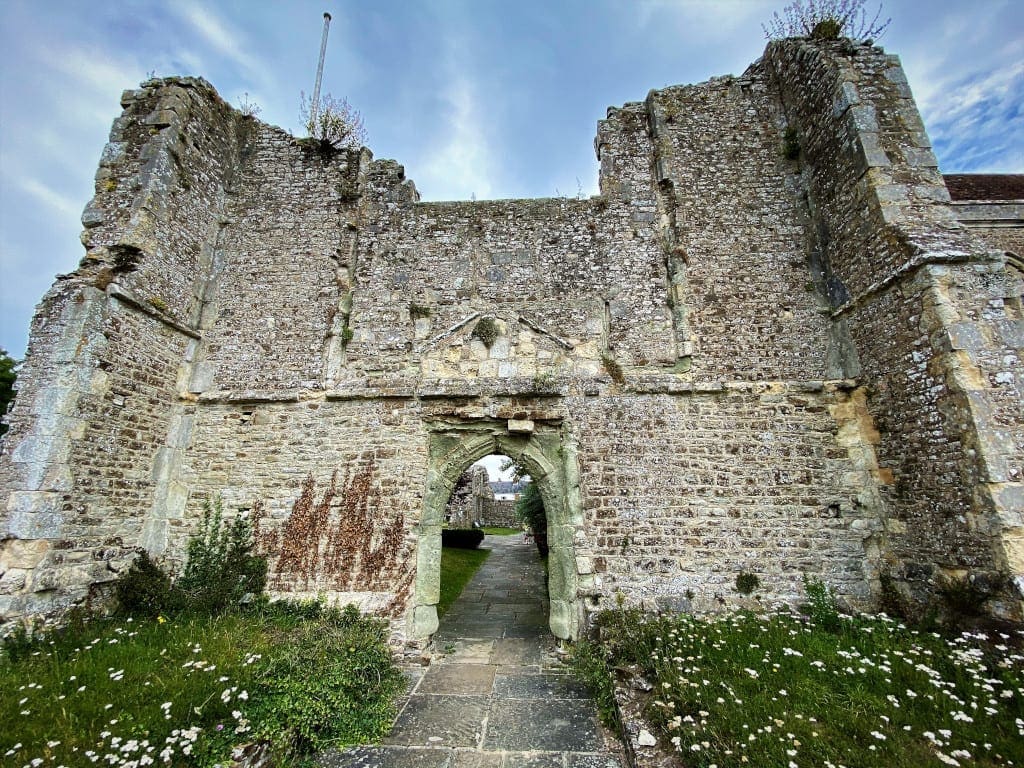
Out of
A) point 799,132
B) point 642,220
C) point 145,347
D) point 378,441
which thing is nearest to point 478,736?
point 378,441

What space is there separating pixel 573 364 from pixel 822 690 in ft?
14.6

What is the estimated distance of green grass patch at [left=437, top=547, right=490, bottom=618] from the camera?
28.1 feet

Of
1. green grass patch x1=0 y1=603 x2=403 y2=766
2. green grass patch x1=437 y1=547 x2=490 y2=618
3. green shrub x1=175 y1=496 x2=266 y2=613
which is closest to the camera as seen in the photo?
green grass patch x1=0 y1=603 x2=403 y2=766

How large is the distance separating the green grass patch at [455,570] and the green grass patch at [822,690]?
154 inches

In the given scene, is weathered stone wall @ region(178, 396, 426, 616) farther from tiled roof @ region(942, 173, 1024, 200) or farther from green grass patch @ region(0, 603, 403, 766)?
tiled roof @ region(942, 173, 1024, 200)

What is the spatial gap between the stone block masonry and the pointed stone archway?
0.15ft

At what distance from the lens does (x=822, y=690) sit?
347 centimetres

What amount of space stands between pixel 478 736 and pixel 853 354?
6483 mm

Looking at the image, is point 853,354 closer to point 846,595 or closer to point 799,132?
point 846,595

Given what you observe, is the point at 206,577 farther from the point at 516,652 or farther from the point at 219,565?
the point at 516,652

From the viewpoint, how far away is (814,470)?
5.96 m

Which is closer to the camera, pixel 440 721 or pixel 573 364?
pixel 440 721

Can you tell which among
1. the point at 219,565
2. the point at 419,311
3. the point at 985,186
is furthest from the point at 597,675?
the point at 985,186

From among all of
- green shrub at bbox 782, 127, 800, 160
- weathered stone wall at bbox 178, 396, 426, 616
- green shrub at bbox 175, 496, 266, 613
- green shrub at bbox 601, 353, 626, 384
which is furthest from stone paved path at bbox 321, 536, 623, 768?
green shrub at bbox 782, 127, 800, 160
